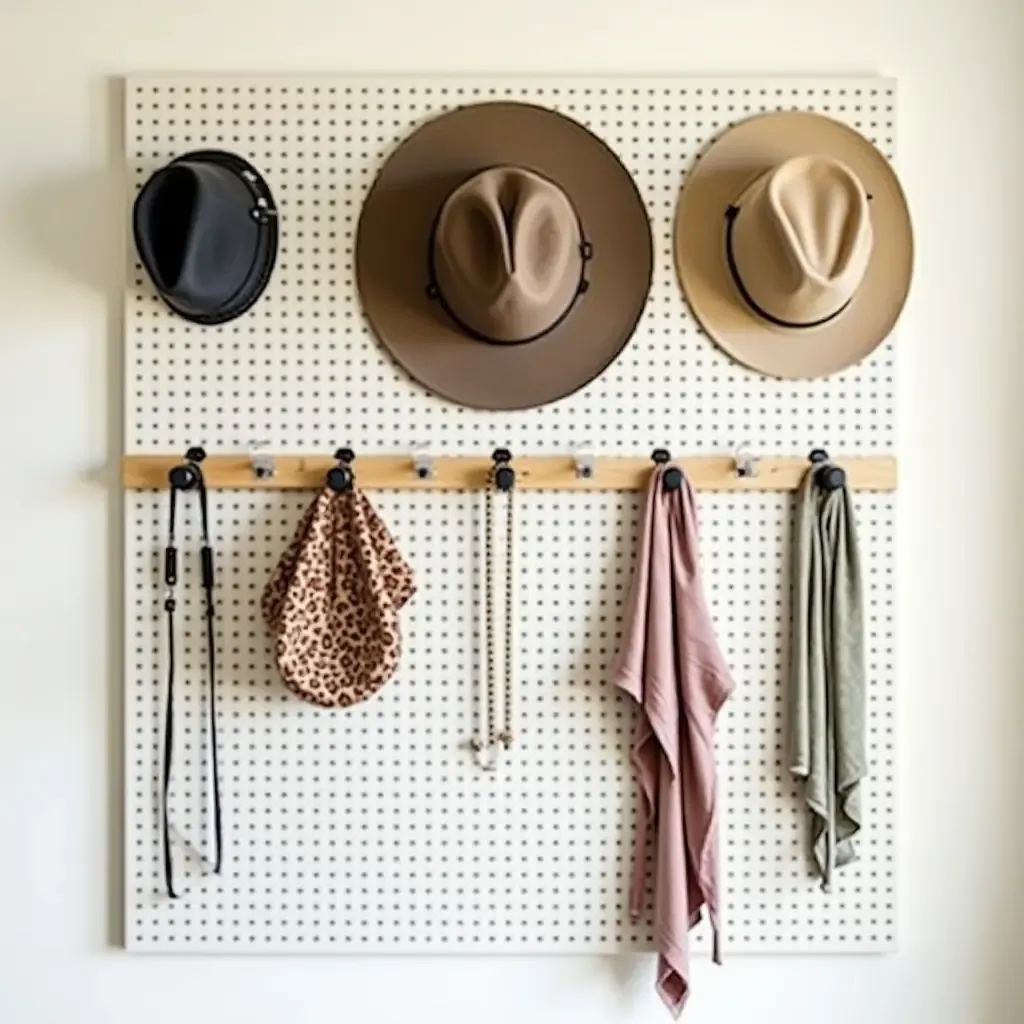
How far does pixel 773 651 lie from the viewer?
1509 millimetres

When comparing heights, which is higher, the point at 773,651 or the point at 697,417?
the point at 697,417

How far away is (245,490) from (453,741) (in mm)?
475

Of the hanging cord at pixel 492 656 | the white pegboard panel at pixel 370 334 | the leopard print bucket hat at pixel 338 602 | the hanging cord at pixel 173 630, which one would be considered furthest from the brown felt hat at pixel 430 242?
the hanging cord at pixel 173 630

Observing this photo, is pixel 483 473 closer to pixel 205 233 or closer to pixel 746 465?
pixel 746 465

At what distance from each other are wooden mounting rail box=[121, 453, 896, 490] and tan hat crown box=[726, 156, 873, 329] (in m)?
0.23

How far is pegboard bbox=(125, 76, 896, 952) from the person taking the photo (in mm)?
1498

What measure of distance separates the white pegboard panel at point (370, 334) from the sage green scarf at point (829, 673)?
0.42 feet

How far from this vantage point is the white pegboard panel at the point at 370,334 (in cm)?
149

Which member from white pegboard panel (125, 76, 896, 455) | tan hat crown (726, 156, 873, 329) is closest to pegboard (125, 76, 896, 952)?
white pegboard panel (125, 76, 896, 455)
